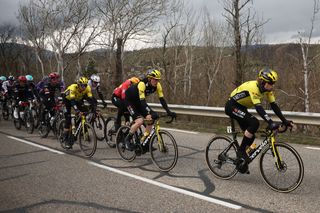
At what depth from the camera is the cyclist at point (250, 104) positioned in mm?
5113

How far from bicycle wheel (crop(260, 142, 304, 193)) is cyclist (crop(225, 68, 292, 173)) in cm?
35

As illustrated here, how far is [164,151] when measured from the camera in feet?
21.4

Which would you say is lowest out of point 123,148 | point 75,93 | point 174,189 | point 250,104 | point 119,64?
point 174,189

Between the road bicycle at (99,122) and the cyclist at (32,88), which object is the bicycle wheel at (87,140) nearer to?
the road bicycle at (99,122)

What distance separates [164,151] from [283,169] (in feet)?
7.55

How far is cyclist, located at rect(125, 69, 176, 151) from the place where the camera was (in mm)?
6512

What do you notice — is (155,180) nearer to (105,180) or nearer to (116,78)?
(105,180)

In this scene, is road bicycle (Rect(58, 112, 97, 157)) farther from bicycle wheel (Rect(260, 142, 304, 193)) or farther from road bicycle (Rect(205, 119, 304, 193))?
bicycle wheel (Rect(260, 142, 304, 193))

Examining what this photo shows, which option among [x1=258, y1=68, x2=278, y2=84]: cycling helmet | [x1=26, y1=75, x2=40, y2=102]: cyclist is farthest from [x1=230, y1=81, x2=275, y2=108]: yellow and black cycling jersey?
[x1=26, y1=75, x2=40, y2=102]: cyclist

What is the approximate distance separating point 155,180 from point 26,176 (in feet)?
8.09

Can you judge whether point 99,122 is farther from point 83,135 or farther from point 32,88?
point 32,88

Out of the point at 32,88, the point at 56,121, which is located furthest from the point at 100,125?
the point at 32,88

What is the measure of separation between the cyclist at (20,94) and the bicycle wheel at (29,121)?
0.70 meters

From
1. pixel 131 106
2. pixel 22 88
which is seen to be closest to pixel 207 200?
pixel 131 106
